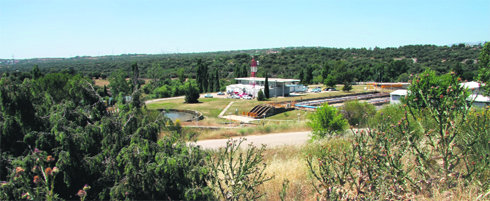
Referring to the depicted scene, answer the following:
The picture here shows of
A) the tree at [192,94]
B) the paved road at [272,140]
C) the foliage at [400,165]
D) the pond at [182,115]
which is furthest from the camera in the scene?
the tree at [192,94]

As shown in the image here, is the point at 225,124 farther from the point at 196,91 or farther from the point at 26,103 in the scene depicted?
the point at 26,103

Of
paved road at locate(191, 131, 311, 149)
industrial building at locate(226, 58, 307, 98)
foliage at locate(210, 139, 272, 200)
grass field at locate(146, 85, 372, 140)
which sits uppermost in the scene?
foliage at locate(210, 139, 272, 200)

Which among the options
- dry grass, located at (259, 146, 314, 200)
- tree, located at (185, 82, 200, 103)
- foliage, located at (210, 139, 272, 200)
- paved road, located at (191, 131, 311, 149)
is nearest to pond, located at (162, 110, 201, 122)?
tree, located at (185, 82, 200, 103)

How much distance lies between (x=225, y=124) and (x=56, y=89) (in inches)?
653

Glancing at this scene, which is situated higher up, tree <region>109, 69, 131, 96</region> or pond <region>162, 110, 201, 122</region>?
tree <region>109, 69, 131, 96</region>

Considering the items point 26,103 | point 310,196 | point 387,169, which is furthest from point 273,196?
point 26,103

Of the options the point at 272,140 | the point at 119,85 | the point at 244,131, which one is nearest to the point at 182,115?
the point at 119,85

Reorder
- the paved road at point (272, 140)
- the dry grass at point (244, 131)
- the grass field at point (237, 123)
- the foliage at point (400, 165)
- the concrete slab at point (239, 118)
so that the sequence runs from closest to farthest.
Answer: the foliage at point (400, 165), the paved road at point (272, 140), the dry grass at point (244, 131), the grass field at point (237, 123), the concrete slab at point (239, 118)

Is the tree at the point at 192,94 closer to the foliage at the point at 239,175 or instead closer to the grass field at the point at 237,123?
the grass field at the point at 237,123

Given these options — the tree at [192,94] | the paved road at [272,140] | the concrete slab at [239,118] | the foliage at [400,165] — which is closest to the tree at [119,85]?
the foliage at [400,165]

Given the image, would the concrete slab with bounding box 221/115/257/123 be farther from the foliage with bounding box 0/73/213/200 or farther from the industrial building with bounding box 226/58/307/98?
the foliage with bounding box 0/73/213/200

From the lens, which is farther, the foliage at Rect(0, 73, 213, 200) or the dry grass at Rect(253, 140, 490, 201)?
the foliage at Rect(0, 73, 213, 200)

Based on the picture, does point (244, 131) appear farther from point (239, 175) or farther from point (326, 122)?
point (239, 175)

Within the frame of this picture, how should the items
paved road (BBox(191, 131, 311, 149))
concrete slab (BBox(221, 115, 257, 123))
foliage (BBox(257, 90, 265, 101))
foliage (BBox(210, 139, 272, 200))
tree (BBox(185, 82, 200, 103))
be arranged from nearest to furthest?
foliage (BBox(210, 139, 272, 200)) → paved road (BBox(191, 131, 311, 149)) → concrete slab (BBox(221, 115, 257, 123)) → foliage (BBox(257, 90, 265, 101)) → tree (BBox(185, 82, 200, 103))
